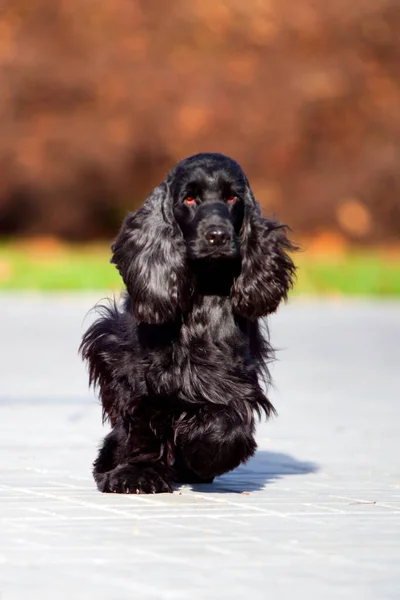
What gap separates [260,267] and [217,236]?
0.44 metres

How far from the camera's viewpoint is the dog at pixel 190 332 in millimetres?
5715

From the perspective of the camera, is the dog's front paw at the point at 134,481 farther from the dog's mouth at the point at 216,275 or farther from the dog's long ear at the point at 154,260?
the dog's mouth at the point at 216,275

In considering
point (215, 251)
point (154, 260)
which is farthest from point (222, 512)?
point (154, 260)

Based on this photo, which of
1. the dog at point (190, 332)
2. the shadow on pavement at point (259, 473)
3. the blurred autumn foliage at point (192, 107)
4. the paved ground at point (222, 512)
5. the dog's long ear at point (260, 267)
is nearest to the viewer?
the paved ground at point (222, 512)

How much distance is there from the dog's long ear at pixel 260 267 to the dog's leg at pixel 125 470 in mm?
735

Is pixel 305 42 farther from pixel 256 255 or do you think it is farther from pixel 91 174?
pixel 256 255

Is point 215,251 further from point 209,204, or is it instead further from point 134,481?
point 134,481

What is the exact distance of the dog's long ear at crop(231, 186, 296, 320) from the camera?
5.91 m

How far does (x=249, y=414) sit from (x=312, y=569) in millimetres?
1615

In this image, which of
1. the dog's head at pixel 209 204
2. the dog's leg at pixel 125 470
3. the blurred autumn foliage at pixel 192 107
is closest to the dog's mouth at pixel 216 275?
the dog's head at pixel 209 204

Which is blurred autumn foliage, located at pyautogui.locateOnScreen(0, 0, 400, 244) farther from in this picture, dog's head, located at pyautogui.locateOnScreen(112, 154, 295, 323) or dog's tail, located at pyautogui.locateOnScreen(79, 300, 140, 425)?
dog's head, located at pyautogui.locateOnScreen(112, 154, 295, 323)

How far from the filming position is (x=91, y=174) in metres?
33.3

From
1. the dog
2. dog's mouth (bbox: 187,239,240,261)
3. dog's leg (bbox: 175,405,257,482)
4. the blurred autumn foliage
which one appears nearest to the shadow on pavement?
the dog

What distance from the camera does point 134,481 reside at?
5727 millimetres
